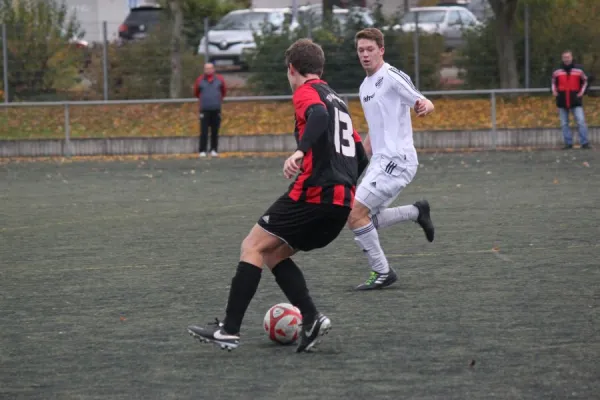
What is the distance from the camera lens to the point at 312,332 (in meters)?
6.33

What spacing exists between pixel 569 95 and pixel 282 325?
1762 centimetres

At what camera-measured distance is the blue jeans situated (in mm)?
23125

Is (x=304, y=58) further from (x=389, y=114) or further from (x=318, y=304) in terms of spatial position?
(x=389, y=114)

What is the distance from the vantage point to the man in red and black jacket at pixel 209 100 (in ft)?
76.7

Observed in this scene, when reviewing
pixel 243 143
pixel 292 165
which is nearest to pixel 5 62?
pixel 243 143

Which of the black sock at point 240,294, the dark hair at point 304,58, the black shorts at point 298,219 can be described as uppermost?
the dark hair at point 304,58

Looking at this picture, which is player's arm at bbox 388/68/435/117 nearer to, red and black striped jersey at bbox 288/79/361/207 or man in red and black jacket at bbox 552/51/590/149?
red and black striped jersey at bbox 288/79/361/207

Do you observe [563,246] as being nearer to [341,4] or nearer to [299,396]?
[299,396]

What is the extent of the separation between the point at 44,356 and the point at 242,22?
74.5ft

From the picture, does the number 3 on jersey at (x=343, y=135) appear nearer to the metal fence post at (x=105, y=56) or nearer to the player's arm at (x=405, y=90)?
the player's arm at (x=405, y=90)

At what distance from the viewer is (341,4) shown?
28.6 meters

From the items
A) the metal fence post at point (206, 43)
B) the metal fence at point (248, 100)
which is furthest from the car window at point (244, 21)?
the metal fence at point (248, 100)

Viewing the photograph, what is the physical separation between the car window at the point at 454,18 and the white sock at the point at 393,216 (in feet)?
59.1

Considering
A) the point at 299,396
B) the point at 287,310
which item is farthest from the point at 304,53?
the point at 299,396
